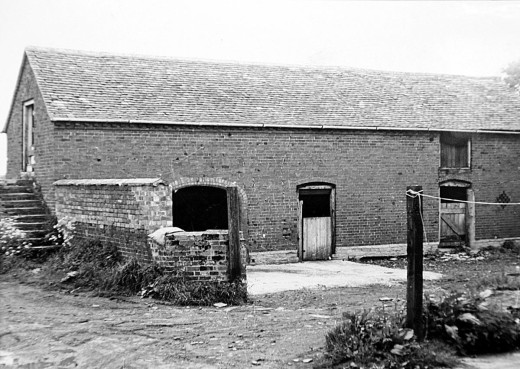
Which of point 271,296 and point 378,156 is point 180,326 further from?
point 378,156

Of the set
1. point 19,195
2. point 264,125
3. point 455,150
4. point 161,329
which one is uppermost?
point 264,125

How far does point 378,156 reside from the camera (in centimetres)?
2031

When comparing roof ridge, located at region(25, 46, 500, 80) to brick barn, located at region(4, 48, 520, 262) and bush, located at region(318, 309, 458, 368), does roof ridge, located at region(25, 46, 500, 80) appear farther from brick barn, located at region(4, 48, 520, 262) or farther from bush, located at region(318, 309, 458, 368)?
bush, located at region(318, 309, 458, 368)

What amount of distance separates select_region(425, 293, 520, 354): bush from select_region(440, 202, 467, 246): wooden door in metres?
14.4

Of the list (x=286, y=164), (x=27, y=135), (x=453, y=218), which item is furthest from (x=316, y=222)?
(x=27, y=135)

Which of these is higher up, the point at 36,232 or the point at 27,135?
the point at 27,135

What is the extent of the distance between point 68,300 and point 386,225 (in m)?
12.0

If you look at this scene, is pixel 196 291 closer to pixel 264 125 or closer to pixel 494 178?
pixel 264 125

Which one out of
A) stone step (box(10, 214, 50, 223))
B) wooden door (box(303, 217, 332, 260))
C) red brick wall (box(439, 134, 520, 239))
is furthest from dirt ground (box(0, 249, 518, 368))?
red brick wall (box(439, 134, 520, 239))

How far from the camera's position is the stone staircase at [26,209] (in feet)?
51.6

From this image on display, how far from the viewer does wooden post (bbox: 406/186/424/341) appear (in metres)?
7.25

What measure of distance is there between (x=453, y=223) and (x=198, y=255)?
521 inches

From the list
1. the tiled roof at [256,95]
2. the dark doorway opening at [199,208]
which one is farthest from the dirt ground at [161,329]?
the dark doorway opening at [199,208]

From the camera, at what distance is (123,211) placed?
42.3 ft
